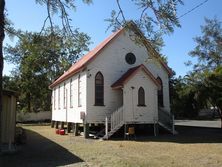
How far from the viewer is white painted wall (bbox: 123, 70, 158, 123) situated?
25.6 meters

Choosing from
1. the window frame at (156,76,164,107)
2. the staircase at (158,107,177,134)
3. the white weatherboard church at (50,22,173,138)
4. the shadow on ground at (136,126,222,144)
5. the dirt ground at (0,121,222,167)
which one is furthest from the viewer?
the window frame at (156,76,164,107)

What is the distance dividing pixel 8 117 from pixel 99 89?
868 centimetres

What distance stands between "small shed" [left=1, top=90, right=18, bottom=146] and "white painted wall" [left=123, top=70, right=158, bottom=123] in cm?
854

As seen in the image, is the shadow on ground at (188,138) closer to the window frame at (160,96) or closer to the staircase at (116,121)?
the staircase at (116,121)

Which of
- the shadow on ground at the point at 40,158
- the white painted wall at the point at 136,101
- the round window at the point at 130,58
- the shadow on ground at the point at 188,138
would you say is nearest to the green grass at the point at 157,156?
the shadow on ground at the point at 40,158

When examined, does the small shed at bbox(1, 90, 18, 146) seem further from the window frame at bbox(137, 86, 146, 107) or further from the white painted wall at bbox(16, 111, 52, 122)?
the white painted wall at bbox(16, 111, 52, 122)

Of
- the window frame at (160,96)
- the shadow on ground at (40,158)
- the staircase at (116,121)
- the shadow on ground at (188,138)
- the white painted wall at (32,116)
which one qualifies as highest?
the window frame at (160,96)

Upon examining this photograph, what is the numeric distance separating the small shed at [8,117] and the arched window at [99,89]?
7.78m

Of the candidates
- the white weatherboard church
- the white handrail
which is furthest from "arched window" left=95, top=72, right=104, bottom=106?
the white handrail

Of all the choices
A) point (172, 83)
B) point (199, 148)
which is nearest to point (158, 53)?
Result: point (199, 148)

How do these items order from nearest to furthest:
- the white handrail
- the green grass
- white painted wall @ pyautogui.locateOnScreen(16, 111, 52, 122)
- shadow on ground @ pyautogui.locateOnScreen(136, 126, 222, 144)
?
1. the green grass
2. shadow on ground @ pyautogui.locateOnScreen(136, 126, 222, 144)
3. the white handrail
4. white painted wall @ pyautogui.locateOnScreen(16, 111, 52, 122)

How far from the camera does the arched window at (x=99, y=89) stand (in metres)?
26.5

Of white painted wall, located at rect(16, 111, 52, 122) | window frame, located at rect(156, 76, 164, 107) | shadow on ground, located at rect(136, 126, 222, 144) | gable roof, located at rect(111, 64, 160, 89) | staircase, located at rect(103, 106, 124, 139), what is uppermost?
gable roof, located at rect(111, 64, 160, 89)

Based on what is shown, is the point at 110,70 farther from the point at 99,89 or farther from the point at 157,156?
the point at 157,156
